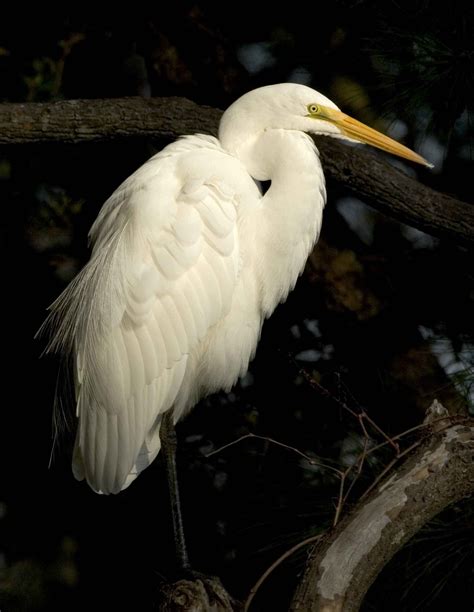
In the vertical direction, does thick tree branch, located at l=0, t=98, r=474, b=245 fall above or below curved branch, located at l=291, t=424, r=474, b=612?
above

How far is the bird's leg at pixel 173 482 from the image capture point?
1817 mm

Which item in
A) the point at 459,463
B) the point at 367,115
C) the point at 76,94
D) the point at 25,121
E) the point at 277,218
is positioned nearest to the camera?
the point at 459,463

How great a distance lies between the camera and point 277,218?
1.81 meters

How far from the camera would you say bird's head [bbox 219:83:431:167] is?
180 centimetres

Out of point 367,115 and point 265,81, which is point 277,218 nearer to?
point 367,115

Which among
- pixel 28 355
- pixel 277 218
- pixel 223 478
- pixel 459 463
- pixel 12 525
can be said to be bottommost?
pixel 12 525

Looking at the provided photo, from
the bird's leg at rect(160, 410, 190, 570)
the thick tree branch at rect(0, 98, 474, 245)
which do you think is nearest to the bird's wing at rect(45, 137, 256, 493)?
the bird's leg at rect(160, 410, 190, 570)

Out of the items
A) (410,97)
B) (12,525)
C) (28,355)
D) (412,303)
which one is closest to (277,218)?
(410,97)

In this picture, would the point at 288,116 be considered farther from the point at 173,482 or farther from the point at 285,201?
the point at 173,482

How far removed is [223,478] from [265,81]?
3.45 feet

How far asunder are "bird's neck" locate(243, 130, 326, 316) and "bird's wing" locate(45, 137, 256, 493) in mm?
79

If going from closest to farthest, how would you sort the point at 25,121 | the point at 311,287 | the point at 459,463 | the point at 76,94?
1. the point at 459,463
2. the point at 25,121
3. the point at 311,287
4. the point at 76,94

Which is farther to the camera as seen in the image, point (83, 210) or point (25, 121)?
point (83, 210)

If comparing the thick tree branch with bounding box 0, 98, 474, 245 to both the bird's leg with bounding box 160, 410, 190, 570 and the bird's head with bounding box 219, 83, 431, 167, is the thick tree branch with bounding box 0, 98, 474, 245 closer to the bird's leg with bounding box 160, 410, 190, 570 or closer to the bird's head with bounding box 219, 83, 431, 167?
the bird's head with bounding box 219, 83, 431, 167
